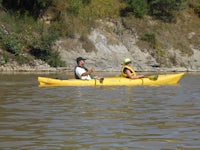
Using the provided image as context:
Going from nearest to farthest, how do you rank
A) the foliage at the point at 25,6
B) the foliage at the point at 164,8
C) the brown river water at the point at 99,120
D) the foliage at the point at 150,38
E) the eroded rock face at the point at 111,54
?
the brown river water at the point at 99,120
the eroded rock face at the point at 111,54
the foliage at the point at 25,6
the foliage at the point at 150,38
the foliage at the point at 164,8

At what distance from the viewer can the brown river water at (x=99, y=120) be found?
756 centimetres

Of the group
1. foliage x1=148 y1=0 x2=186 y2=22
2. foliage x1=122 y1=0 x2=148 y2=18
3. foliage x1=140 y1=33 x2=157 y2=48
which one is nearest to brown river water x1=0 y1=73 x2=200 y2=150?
foliage x1=140 y1=33 x2=157 y2=48

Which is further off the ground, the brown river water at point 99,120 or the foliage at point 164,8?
the foliage at point 164,8

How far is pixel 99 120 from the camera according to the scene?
9711 millimetres

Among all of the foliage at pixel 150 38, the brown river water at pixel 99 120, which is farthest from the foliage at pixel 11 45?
the brown river water at pixel 99 120

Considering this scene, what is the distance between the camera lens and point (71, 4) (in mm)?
35500

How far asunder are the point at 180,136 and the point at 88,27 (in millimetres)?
27003

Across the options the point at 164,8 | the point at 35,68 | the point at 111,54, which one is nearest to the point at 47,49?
the point at 35,68

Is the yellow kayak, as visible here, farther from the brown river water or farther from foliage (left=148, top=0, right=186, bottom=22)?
foliage (left=148, top=0, right=186, bottom=22)

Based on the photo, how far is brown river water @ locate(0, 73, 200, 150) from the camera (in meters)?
7.56

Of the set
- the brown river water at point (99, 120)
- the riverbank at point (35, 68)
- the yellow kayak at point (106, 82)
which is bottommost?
the brown river water at point (99, 120)

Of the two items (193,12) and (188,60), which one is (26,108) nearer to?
(188,60)

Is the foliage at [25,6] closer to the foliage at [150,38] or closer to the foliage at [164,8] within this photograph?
the foliage at [150,38]

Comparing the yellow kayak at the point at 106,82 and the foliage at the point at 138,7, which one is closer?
the yellow kayak at the point at 106,82
